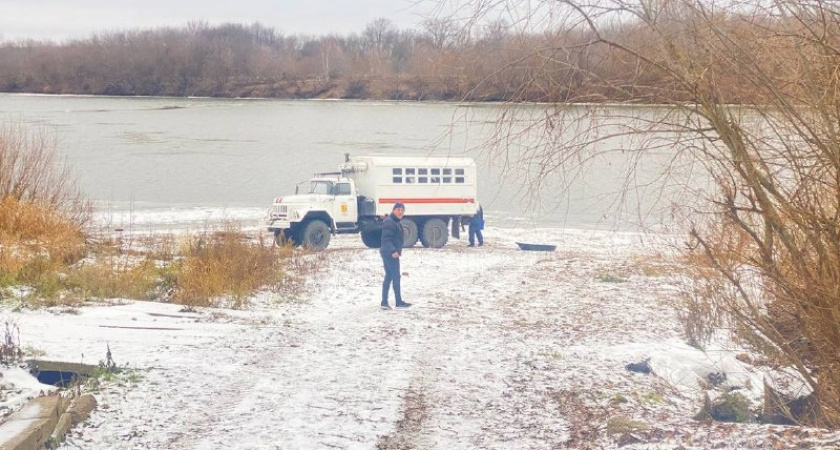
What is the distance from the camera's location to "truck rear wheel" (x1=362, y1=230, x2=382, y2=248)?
81.1 ft

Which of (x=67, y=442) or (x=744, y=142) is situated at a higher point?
(x=744, y=142)

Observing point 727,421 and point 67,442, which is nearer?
point 67,442

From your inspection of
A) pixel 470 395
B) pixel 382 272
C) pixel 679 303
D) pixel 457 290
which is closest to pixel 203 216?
pixel 382 272

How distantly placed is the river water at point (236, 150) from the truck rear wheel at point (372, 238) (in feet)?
9.48

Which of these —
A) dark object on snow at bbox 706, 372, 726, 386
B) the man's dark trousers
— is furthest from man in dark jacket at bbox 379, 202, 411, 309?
dark object on snow at bbox 706, 372, 726, 386

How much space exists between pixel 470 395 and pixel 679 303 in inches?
216

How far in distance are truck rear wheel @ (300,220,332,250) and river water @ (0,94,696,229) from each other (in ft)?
11.6

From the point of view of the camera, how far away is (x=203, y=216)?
101ft

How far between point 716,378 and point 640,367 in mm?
791

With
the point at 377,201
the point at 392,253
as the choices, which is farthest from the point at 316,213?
the point at 392,253

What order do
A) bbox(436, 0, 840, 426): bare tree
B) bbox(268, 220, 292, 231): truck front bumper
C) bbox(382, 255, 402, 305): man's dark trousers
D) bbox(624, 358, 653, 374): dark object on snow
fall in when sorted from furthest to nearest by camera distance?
1. bbox(268, 220, 292, 231): truck front bumper
2. bbox(382, 255, 402, 305): man's dark trousers
3. bbox(624, 358, 653, 374): dark object on snow
4. bbox(436, 0, 840, 426): bare tree

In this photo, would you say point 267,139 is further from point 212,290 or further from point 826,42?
point 826,42

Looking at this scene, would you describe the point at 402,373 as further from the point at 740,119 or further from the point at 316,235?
the point at 316,235

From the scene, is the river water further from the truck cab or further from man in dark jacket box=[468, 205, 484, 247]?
the truck cab
